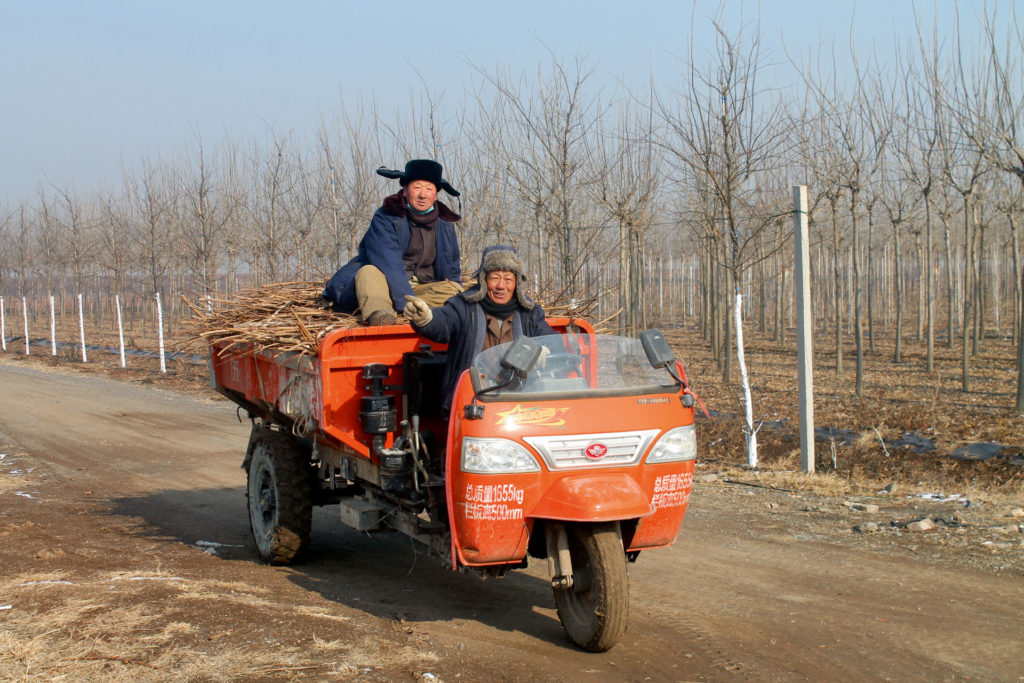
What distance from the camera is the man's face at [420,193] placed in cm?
656

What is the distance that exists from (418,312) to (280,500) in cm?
215

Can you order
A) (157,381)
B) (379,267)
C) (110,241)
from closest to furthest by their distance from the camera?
(379,267) → (157,381) → (110,241)

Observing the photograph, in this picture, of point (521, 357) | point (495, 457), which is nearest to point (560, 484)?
point (495, 457)

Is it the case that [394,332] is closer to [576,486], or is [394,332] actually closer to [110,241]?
[576,486]

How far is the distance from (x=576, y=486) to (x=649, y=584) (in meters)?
1.78

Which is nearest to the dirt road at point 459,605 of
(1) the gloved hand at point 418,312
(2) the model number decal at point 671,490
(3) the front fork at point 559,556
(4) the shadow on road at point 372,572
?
(4) the shadow on road at point 372,572

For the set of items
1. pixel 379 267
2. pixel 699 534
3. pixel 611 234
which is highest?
pixel 611 234

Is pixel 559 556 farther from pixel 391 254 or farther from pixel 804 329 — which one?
pixel 804 329

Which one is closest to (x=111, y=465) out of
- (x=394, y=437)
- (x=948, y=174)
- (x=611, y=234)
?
(x=394, y=437)

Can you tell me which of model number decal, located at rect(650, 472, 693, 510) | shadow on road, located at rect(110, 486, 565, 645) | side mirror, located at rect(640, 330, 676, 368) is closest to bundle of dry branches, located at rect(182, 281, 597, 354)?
shadow on road, located at rect(110, 486, 565, 645)

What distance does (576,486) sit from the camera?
13.8 feet

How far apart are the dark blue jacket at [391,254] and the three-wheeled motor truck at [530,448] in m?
0.76

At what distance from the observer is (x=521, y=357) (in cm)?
424

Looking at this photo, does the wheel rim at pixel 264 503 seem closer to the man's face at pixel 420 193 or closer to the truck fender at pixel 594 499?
the man's face at pixel 420 193
